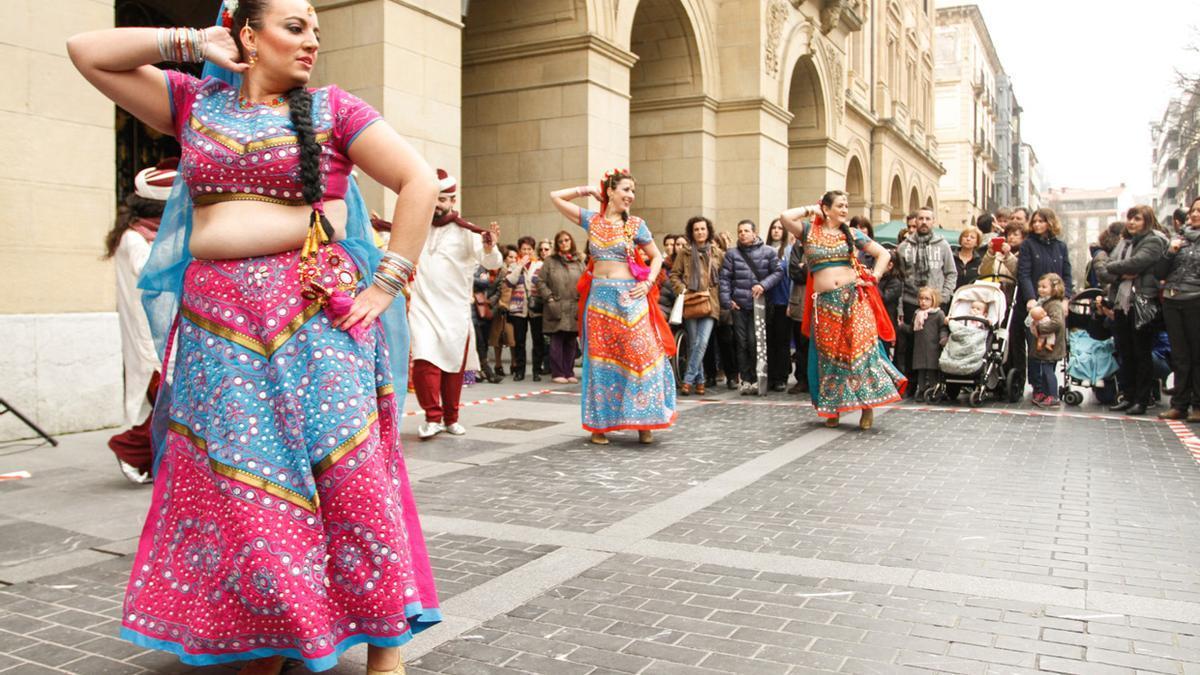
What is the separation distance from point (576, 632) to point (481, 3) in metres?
A: 13.7

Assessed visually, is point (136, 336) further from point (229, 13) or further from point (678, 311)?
point (678, 311)

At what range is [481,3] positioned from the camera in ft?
51.4

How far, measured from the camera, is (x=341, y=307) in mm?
2840

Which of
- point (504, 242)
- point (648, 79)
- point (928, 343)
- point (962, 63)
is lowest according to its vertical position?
point (928, 343)

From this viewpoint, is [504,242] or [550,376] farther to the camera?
[504,242]

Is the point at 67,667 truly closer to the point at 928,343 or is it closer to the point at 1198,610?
the point at 1198,610

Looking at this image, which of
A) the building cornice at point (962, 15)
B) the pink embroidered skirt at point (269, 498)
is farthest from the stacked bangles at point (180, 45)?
the building cornice at point (962, 15)

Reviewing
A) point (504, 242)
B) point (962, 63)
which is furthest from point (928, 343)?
point (962, 63)

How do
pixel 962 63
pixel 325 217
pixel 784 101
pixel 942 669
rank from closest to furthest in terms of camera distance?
pixel 325 217 < pixel 942 669 < pixel 784 101 < pixel 962 63

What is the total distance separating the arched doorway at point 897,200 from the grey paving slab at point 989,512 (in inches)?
1319

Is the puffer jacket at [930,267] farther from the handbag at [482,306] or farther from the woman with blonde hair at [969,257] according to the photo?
the handbag at [482,306]

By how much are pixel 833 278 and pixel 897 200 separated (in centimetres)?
3475

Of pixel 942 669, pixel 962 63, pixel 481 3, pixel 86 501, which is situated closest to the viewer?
pixel 942 669

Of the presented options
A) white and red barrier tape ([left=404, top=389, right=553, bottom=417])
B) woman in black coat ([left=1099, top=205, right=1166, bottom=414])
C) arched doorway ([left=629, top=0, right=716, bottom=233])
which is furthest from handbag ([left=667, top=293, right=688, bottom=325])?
arched doorway ([left=629, top=0, right=716, bottom=233])
